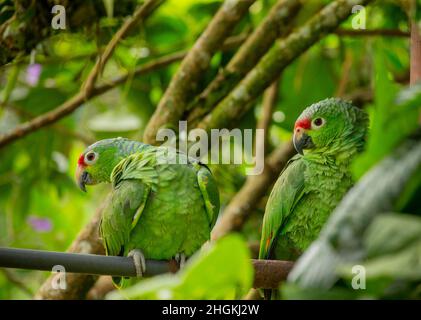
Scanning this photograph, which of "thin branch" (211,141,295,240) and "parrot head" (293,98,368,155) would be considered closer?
"parrot head" (293,98,368,155)

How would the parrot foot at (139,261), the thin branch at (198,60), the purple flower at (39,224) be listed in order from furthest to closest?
the purple flower at (39,224)
the thin branch at (198,60)
the parrot foot at (139,261)

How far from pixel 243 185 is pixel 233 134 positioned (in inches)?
13.5

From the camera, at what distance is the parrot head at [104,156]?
6.38ft

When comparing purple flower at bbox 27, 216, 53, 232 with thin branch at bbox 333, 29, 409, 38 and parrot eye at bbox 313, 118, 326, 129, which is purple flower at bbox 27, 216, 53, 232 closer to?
thin branch at bbox 333, 29, 409, 38

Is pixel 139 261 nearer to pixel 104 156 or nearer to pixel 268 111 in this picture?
pixel 104 156

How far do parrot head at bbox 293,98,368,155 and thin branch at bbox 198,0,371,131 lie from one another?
660 millimetres

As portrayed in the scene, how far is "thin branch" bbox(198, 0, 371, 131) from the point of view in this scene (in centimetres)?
Result: 248

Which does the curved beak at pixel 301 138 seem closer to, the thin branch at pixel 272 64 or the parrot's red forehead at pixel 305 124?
the parrot's red forehead at pixel 305 124

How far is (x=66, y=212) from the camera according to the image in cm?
370

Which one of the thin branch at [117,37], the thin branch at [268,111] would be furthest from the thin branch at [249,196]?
the thin branch at [117,37]

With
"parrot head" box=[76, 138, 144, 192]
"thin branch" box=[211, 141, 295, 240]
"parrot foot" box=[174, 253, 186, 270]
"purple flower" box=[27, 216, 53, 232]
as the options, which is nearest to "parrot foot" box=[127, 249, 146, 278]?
"parrot foot" box=[174, 253, 186, 270]

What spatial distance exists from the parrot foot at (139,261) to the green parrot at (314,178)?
0.36m
